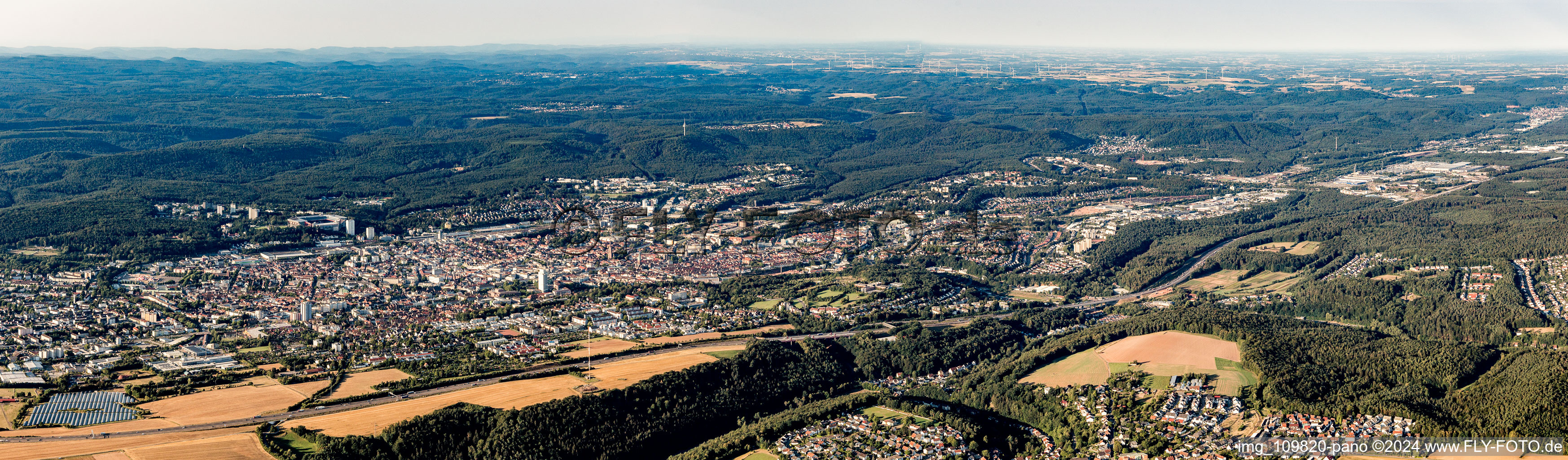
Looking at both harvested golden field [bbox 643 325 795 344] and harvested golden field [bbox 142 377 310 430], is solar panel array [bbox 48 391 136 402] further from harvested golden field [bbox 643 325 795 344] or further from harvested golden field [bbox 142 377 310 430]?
harvested golden field [bbox 643 325 795 344]

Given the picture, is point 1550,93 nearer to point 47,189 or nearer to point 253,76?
point 47,189

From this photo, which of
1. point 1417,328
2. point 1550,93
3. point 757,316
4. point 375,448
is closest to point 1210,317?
point 1417,328

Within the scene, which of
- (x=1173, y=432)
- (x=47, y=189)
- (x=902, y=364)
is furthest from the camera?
(x=47, y=189)

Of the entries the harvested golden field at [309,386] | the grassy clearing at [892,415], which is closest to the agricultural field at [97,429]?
the harvested golden field at [309,386]

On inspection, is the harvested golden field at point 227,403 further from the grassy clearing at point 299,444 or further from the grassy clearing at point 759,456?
the grassy clearing at point 759,456

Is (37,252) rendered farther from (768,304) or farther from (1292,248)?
(1292,248)

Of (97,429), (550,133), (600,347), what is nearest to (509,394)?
(600,347)
